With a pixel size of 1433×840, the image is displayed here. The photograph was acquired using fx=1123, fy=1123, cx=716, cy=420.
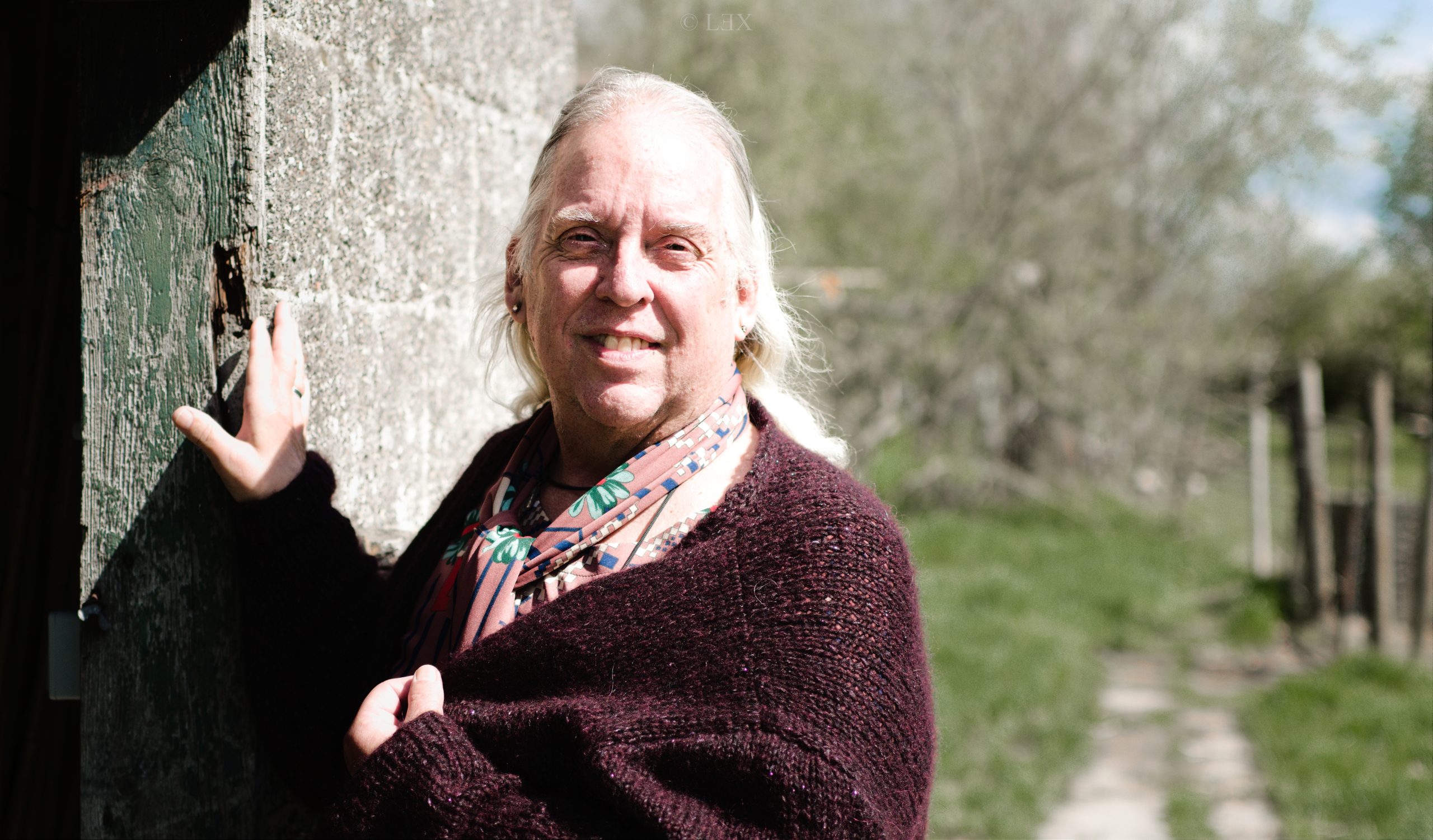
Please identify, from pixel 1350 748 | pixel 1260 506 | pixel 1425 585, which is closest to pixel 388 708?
pixel 1350 748

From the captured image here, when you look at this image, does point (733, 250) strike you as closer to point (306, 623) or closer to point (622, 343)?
point (622, 343)

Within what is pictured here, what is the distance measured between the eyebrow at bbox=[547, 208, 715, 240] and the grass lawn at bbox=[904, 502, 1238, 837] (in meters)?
1.31

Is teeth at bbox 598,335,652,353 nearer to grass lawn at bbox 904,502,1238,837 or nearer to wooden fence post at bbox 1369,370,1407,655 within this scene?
grass lawn at bbox 904,502,1238,837

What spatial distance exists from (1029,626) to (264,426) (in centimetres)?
521

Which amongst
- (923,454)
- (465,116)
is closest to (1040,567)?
(923,454)

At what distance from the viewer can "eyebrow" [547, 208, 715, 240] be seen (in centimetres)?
161

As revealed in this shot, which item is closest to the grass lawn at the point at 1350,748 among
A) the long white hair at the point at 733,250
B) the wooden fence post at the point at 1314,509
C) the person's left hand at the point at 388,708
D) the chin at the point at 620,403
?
the wooden fence post at the point at 1314,509

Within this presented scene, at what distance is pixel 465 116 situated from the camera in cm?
244

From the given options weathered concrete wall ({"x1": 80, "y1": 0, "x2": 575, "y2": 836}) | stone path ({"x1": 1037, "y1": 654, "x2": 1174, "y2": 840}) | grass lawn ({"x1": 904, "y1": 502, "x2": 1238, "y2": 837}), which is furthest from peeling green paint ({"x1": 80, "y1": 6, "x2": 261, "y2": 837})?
stone path ({"x1": 1037, "y1": 654, "x2": 1174, "y2": 840})

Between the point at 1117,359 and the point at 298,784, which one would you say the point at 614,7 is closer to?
the point at 1117,359

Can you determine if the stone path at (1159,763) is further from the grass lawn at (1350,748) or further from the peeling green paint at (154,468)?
the peeling green paint at (154,468)

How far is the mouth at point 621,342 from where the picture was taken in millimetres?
1625

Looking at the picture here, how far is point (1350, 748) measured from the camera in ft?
15.4

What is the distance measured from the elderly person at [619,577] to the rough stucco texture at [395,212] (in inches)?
8.0
